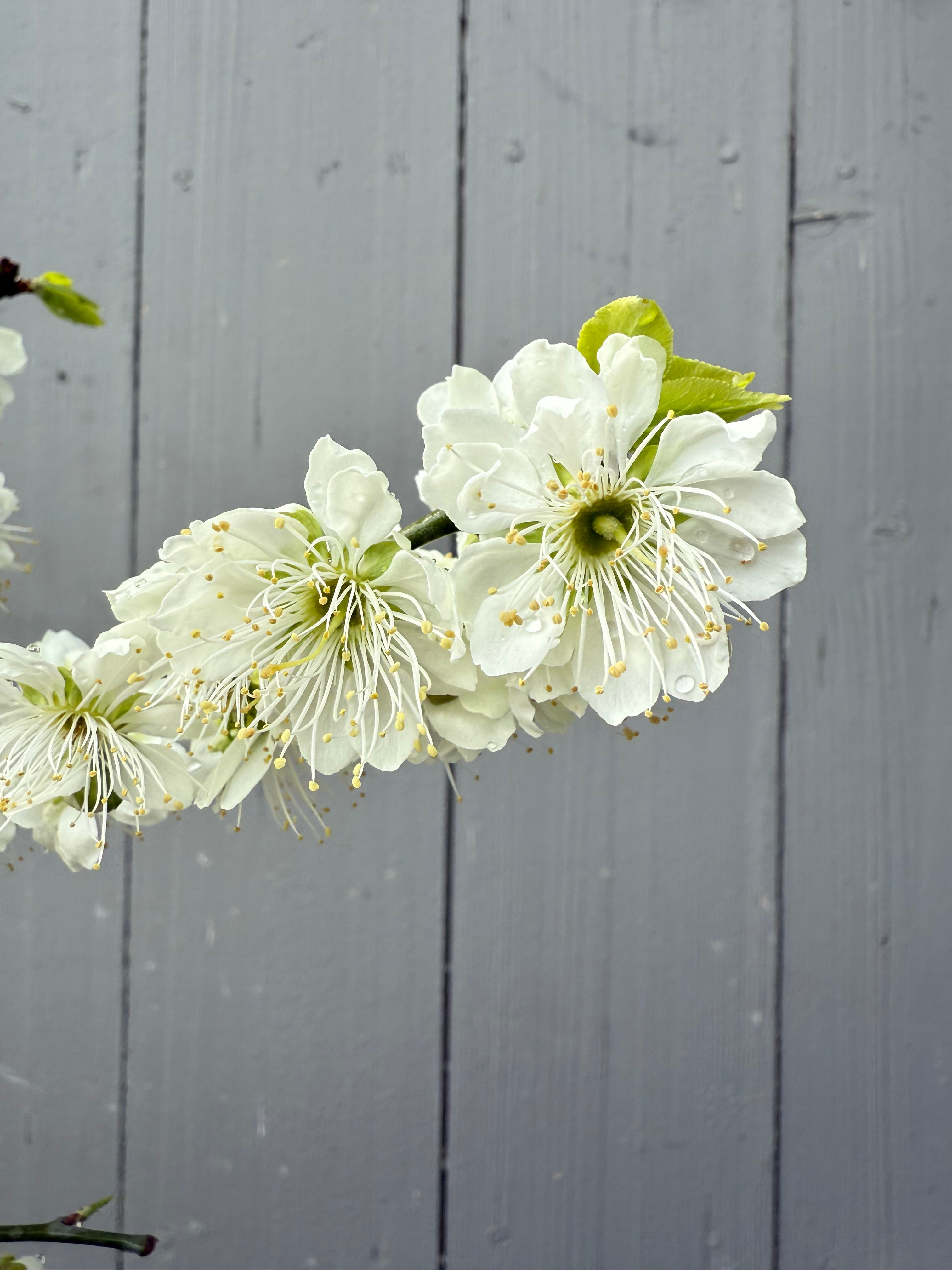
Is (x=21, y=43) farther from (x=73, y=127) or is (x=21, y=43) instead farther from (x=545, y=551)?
(x=545, y=551)

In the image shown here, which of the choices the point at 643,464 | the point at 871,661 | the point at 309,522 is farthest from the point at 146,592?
the point at 871,661

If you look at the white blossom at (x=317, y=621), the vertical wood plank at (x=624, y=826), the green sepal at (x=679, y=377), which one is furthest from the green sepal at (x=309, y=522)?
the vertical wood plank at (x=624, y=826)

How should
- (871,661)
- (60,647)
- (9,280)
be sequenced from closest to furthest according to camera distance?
(9,280) → (60,647) → (871,661)

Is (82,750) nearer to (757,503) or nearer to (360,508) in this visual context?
(360,508)

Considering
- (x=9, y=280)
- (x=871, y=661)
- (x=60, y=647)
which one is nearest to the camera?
(x=9, y=280)

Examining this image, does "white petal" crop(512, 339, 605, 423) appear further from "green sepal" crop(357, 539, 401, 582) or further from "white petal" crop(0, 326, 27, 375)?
"white petal" crop(0, 326, 27, 375)

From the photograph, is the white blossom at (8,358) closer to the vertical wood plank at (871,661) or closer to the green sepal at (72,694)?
the green sepal at (72,694)
